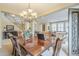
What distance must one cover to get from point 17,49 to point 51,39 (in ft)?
1.95

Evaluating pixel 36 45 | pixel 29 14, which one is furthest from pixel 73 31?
pixel 29 14

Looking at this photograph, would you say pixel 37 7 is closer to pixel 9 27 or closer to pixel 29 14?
pixel 29 14

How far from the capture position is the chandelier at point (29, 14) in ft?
7.36

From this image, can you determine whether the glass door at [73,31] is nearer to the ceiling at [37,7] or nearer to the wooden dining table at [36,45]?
the ceiling at [37,7]

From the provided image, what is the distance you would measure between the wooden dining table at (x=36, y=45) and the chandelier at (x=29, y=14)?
1.13 feet

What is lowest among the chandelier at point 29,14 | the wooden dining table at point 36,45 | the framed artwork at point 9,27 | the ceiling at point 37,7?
the wooden dining table at point 36,45

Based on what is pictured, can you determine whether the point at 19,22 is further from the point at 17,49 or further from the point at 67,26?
the point at 67,26

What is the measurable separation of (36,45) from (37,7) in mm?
640

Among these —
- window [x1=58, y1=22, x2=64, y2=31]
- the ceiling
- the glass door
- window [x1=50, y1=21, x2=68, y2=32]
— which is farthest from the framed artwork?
the glass door

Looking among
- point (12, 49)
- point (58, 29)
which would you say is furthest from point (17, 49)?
point (58, 29)

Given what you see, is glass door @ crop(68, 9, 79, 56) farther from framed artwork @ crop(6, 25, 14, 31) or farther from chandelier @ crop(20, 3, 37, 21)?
framed artwork @ crop(6, 25, 14, 31)

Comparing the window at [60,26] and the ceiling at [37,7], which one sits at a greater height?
the ceiling at [37,7]

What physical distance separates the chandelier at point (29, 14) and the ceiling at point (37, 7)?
48 mm

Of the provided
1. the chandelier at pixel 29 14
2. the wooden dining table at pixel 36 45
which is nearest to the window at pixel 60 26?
the wooden dining table at pixel 36 45
